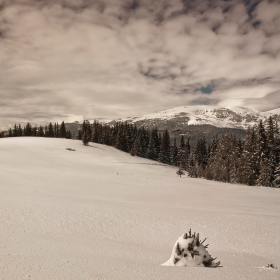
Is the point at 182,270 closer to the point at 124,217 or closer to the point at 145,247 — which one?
the point at 145,247

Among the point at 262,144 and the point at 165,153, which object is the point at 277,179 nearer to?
the point at 262,144

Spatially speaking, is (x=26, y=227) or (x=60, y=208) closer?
(x=26, y=227)

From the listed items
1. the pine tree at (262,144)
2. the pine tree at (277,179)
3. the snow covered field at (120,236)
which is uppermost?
the pine tree at (262,144)

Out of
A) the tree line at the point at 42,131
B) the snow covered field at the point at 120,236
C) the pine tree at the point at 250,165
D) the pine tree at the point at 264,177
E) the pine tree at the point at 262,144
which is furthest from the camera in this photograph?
the tree line at the point at 42,131

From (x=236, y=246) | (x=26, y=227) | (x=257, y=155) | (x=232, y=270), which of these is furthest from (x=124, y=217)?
(x=257, y=155)

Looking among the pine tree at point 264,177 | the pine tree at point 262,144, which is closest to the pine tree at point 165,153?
the pine tree at point 262,144

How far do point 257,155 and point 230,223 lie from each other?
101 feet

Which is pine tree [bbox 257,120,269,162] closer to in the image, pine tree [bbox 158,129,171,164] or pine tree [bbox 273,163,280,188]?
pine tree [bbox 273,163,280,188]

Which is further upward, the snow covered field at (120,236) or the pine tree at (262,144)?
the pine tree at (262,144)

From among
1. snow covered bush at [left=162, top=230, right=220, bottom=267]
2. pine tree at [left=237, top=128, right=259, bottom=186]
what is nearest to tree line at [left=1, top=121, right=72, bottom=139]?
pine tree at [left=237, top=128, right=259, bottom=186]

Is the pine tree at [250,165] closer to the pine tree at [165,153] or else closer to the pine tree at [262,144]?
the pine tree at [262,144]

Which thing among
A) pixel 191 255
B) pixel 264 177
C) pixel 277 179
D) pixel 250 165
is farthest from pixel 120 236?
pixel 277 179

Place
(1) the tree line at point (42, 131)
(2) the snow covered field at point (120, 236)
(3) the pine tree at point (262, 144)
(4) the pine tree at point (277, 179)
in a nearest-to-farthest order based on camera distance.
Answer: (2) the snow covered field at point (120, 236) → (4) the pine tree at point (277, 179) → (3) the pine tree at point (262, 144) → (1) the tree line at point (42, 131)

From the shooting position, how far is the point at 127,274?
4.29m
